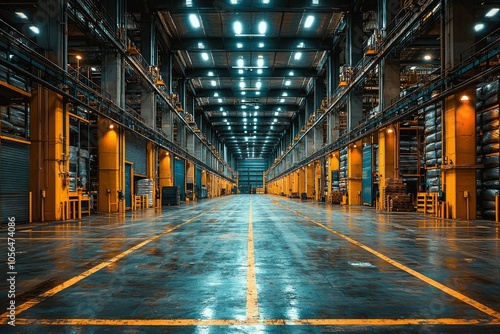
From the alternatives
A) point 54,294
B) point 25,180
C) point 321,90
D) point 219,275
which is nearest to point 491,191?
point 219,275

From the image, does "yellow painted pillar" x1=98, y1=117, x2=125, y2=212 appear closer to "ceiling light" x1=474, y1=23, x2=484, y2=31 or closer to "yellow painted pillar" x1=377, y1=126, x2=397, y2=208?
"yellow painted pillar" x1=377, y1=126, x2=397, y2=208

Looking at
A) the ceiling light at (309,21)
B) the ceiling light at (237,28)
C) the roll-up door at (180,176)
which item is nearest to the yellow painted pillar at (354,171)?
the ceiling light at (309,21)

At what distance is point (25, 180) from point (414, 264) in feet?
50.2

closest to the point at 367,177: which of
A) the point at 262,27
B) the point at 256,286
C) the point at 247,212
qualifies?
the point at 247,212

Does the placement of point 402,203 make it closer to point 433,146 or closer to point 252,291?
point 433,146

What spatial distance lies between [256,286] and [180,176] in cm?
3865

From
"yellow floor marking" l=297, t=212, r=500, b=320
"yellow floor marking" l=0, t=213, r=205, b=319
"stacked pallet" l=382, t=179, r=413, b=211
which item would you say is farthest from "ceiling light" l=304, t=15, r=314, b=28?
"yellow floor marking" l=0, t=213, r=205, b=319

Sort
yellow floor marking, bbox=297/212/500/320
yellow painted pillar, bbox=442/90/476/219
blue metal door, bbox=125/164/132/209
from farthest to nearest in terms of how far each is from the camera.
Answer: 1. blue metal door, bbox=125/164/132/209
2. yellow painted pillar, bbox=442/90/476/219
3. yellow floor marking, bbox=297/212/500/320

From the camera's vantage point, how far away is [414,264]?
292 inches

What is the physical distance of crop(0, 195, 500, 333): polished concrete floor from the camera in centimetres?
420

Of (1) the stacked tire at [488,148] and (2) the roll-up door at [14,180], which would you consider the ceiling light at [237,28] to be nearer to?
(1) the stacked tire at [488,148]

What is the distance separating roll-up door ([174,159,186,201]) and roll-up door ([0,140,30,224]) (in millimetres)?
24140

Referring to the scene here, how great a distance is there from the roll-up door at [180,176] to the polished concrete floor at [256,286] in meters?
30.9

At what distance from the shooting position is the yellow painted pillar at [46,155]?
17.1 m
